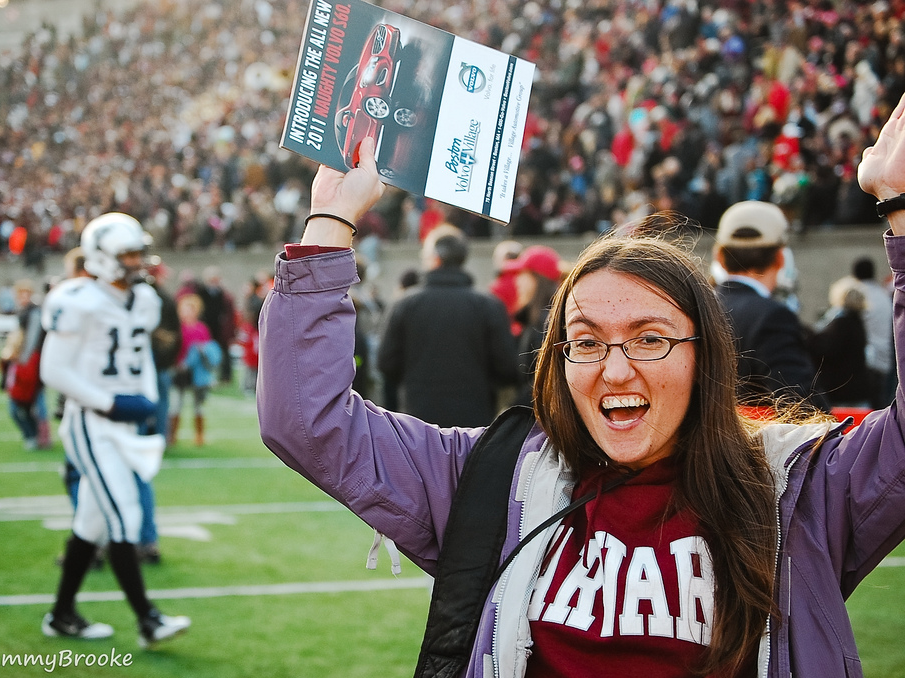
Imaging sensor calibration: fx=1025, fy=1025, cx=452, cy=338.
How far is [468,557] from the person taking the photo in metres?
1.95

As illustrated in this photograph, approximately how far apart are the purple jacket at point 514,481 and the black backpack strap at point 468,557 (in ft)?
0.09

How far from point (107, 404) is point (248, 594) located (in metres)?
A: 1.49

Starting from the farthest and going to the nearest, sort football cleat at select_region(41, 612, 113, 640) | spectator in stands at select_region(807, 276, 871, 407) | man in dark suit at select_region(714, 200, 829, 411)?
spectator in stands at select_region(807, 276, 871, 407) → football cleat at select_region(41, 612, 113, 640) → man in dark suit at select_region(714, 200, 829, 411)

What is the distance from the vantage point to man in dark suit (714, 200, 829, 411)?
3650 millimetres

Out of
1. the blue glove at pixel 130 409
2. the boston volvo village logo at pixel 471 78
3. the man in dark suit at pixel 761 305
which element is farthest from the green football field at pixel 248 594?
the boston volvo village logo at pixel 471 78

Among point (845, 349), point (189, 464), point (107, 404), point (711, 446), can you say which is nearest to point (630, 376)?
point (711, 446)

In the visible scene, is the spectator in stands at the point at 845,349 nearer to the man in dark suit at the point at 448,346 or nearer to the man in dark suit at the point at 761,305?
the man in dark suit at the point at 448,346

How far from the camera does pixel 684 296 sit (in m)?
2.02

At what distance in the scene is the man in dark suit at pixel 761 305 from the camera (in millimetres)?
3650

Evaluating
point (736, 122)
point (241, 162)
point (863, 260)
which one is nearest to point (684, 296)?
point (863, 260)

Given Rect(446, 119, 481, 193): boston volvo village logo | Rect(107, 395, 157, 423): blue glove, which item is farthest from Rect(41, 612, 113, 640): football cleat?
Rect(446, 119, 481, 193): boston volvo village logo

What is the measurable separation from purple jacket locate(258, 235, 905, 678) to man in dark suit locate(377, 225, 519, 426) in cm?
327

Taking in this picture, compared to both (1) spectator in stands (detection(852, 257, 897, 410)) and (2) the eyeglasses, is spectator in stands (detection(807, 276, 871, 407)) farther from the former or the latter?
(2) the eyeglasses

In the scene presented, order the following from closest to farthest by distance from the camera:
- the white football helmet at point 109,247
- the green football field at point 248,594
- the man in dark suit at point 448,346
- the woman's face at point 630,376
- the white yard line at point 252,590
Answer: the woman's face at point 630,376 < the green football field at point 248,594 < the white football helmet at point 109,247 < the man in dark suit at point 448,346 < the white yard line at point 252,590
